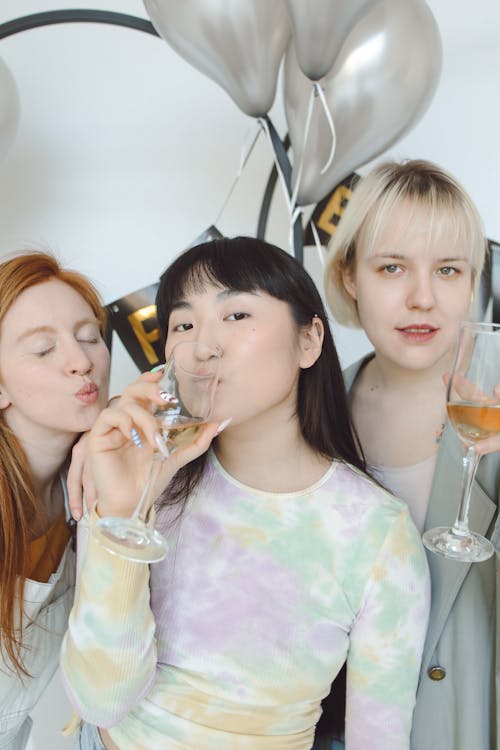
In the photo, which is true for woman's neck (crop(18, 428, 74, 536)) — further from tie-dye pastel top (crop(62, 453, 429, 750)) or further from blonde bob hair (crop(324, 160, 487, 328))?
blonde bob hair (crop(324, 160, 487, 328))

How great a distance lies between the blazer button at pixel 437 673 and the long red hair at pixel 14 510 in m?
0.70

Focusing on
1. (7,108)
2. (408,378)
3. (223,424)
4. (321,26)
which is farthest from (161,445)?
(7,108)

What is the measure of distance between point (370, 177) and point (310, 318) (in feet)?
1.20

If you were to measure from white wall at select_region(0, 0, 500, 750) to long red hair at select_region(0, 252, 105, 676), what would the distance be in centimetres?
109

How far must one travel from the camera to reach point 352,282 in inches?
58.7

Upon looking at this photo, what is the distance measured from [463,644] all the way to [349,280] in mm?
721

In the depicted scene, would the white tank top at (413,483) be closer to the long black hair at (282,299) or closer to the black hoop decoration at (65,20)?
the long black hair at (282,299)

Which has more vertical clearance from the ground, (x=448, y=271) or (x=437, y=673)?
(x=448, y=271)

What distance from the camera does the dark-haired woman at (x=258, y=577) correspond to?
1.08 metres

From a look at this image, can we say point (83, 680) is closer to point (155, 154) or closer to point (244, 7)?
point (244, 7)

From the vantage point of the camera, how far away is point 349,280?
1.50 meters

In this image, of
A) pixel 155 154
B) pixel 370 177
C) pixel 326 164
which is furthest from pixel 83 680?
pixel 155 154

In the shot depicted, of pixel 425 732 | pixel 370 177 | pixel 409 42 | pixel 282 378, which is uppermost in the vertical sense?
pixel 409 42

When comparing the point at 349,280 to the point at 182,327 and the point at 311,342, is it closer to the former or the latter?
the point at 311,342
